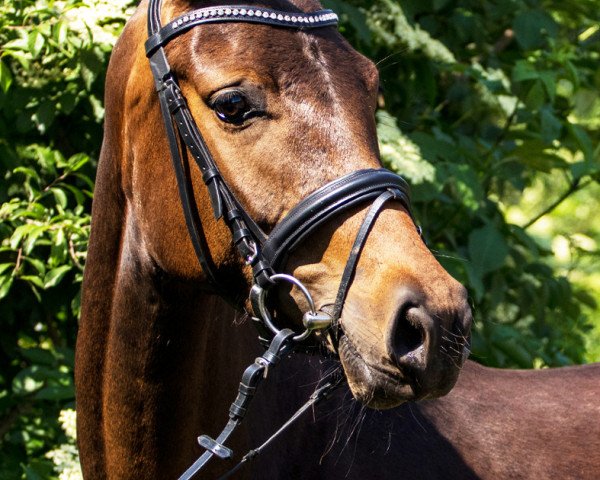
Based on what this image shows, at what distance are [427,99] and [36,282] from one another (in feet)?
6.50

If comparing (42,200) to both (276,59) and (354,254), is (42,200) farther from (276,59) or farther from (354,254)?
(354,254)

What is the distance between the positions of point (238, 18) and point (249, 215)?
0.44 metres

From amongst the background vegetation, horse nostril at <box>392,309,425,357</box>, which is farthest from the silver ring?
the background vegetation

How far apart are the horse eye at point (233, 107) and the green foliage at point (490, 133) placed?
1.45 m

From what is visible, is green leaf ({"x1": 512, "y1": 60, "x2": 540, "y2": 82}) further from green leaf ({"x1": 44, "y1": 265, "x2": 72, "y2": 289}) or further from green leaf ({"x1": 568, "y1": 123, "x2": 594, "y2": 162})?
green leaf ({"x1": 44, "y1": 265, "x2": 72, "y2": 289})

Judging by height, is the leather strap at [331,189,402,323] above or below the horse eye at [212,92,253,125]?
below

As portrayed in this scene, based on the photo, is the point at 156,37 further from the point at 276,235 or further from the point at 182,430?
the point at 182,430

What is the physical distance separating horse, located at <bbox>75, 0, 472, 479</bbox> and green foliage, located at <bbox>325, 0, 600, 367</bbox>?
4.44ft

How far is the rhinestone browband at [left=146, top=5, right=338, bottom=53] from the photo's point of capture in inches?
80.7

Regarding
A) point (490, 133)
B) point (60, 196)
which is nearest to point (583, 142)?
point (490, 133)

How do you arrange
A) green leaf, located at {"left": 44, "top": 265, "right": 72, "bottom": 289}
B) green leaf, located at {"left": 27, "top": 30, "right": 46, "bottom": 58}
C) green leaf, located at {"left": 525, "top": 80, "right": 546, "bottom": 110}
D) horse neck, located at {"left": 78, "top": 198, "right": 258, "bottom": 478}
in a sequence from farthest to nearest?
green leaf, located at {"left": 525, "top": 80, "right": 546, "bottom": 110}
green leaf, located at {"left": 44, "top": 265, "right": 72, "bottom": 289}
green leaf, located at {"left": 27, "top": 30, "right": 46, "bottom": 58}
horse neck, located at {"left": 78, "top": 198, "right": 258, "bottom": 478}

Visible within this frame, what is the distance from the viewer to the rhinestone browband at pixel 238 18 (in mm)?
2049

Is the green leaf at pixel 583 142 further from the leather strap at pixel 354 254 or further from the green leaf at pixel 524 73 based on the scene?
the leather strap at pixel 354 254

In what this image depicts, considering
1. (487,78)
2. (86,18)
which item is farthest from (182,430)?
(487,78)
